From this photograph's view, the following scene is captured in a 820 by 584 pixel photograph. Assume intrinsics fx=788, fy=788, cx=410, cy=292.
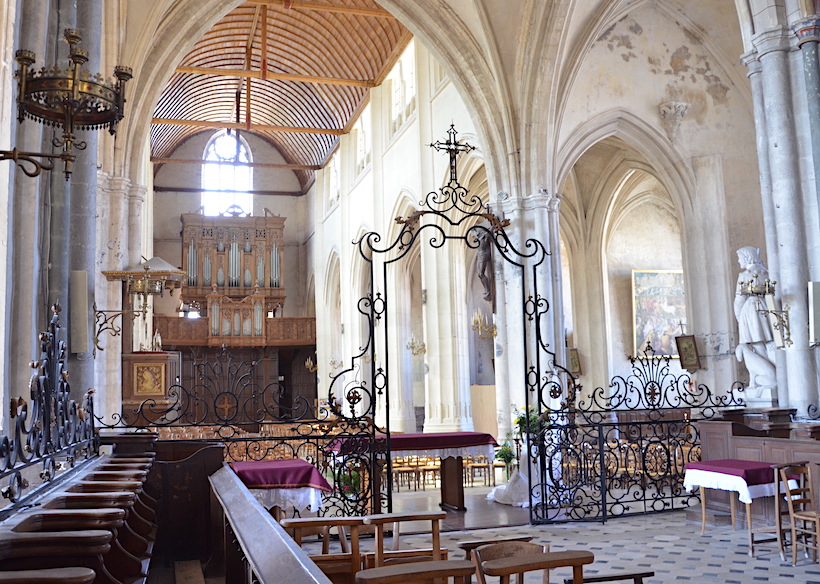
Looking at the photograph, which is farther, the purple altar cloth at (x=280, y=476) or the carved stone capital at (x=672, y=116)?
the carved stone capital at (x=672, y=116)

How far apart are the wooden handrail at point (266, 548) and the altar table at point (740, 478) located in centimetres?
439


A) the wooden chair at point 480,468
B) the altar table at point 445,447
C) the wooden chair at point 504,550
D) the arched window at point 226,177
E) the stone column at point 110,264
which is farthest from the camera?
the arched window at point 226,177

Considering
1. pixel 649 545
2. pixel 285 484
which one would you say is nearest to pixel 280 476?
pixel 285 484

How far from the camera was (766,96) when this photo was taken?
8.30 metres

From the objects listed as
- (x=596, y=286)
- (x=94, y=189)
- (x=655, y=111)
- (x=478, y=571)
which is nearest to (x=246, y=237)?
(x=596, y=286)

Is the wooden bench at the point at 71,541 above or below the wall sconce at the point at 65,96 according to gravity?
below

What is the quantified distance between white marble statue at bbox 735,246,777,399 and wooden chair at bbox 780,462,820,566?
198 cm

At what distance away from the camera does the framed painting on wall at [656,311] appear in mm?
19625

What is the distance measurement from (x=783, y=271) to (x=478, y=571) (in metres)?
6.64

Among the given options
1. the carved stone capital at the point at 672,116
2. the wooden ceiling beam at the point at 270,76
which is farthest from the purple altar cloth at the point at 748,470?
the wooden ceiling beam at the point at 270,76

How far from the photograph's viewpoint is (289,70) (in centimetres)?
2209

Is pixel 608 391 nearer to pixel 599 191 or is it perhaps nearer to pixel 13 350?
pixel 599 191

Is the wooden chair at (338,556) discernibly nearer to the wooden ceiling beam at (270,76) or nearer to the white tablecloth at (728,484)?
the white tablecloth at (728,484)

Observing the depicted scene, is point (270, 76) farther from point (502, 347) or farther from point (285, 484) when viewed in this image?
point (285, 484)
